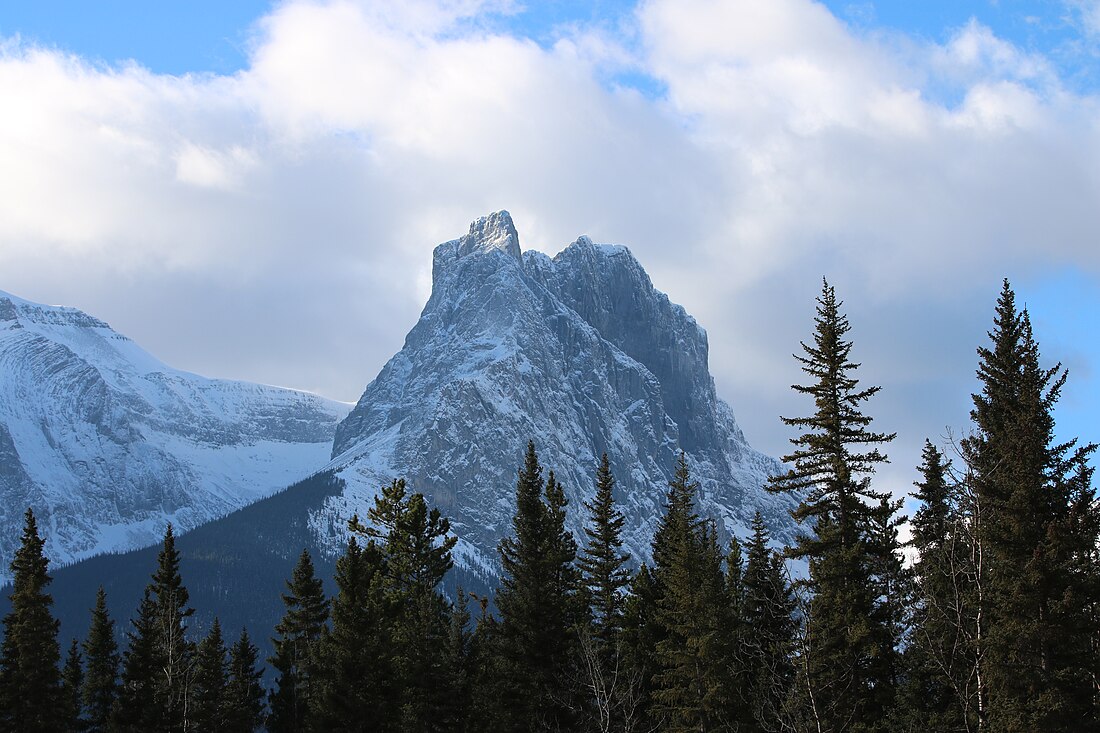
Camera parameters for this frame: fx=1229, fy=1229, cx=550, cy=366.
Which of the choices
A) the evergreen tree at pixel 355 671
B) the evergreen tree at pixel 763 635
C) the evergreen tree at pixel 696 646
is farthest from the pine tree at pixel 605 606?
the evergreen tree at pixel 355 671

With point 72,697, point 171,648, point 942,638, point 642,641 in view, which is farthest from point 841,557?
point 72,697

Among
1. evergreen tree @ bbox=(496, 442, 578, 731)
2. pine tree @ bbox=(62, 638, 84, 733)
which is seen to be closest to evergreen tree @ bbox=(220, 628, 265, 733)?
pine tree @ bbox=(62, 638, 84, 733)

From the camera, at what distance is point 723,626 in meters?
50.9

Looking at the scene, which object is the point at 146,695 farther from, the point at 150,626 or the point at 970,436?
the point at 970,436

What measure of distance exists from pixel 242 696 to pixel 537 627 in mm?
26277

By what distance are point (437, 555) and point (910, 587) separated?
100ft

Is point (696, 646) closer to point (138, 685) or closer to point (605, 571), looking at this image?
point (605, 571)

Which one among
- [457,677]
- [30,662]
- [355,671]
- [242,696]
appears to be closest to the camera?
[355,671]

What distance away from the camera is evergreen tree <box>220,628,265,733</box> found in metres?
71.1

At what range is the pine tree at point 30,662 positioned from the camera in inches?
2581

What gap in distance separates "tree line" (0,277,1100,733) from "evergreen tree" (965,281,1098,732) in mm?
80

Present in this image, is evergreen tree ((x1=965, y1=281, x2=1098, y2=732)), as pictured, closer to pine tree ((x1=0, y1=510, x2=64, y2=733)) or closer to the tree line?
the tree line

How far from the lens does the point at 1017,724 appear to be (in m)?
36.3

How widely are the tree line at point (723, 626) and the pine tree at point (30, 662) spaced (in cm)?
14
